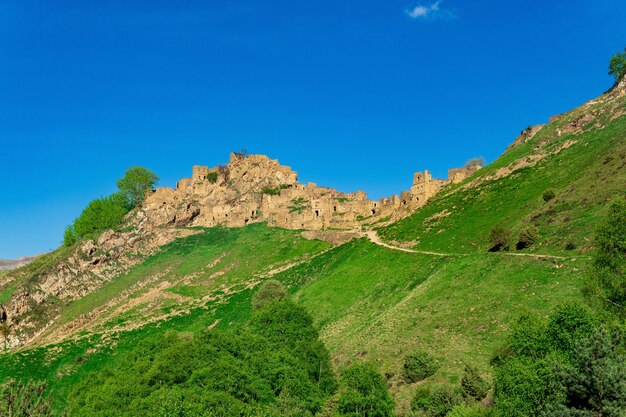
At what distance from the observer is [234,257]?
91.9 metres

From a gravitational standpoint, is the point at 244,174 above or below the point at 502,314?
above

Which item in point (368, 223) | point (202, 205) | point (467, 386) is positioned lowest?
point (467, 386)

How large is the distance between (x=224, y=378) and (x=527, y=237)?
35655 millimetres

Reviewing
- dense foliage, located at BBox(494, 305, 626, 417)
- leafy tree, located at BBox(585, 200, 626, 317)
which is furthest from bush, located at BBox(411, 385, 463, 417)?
leafy tree, located at BBox(585, 200, 626, 317)

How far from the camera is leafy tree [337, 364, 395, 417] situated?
101 ft

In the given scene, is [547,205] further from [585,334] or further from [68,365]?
[68,365]

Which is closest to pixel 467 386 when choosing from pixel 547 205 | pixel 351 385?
pixel 351 385

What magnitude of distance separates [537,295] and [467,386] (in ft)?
42.0

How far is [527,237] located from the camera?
52219 millimetres

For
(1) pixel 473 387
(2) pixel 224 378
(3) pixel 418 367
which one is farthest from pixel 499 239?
(2) pixel 224 378

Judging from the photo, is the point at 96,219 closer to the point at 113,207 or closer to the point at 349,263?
the point at 113,207

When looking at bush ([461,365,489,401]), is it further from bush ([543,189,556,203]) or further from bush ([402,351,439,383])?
bush ([543,189,556,203])

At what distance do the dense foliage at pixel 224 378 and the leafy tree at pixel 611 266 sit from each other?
19.8 meters

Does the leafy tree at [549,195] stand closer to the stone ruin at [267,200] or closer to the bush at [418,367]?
the stone ruin at [267,200]
